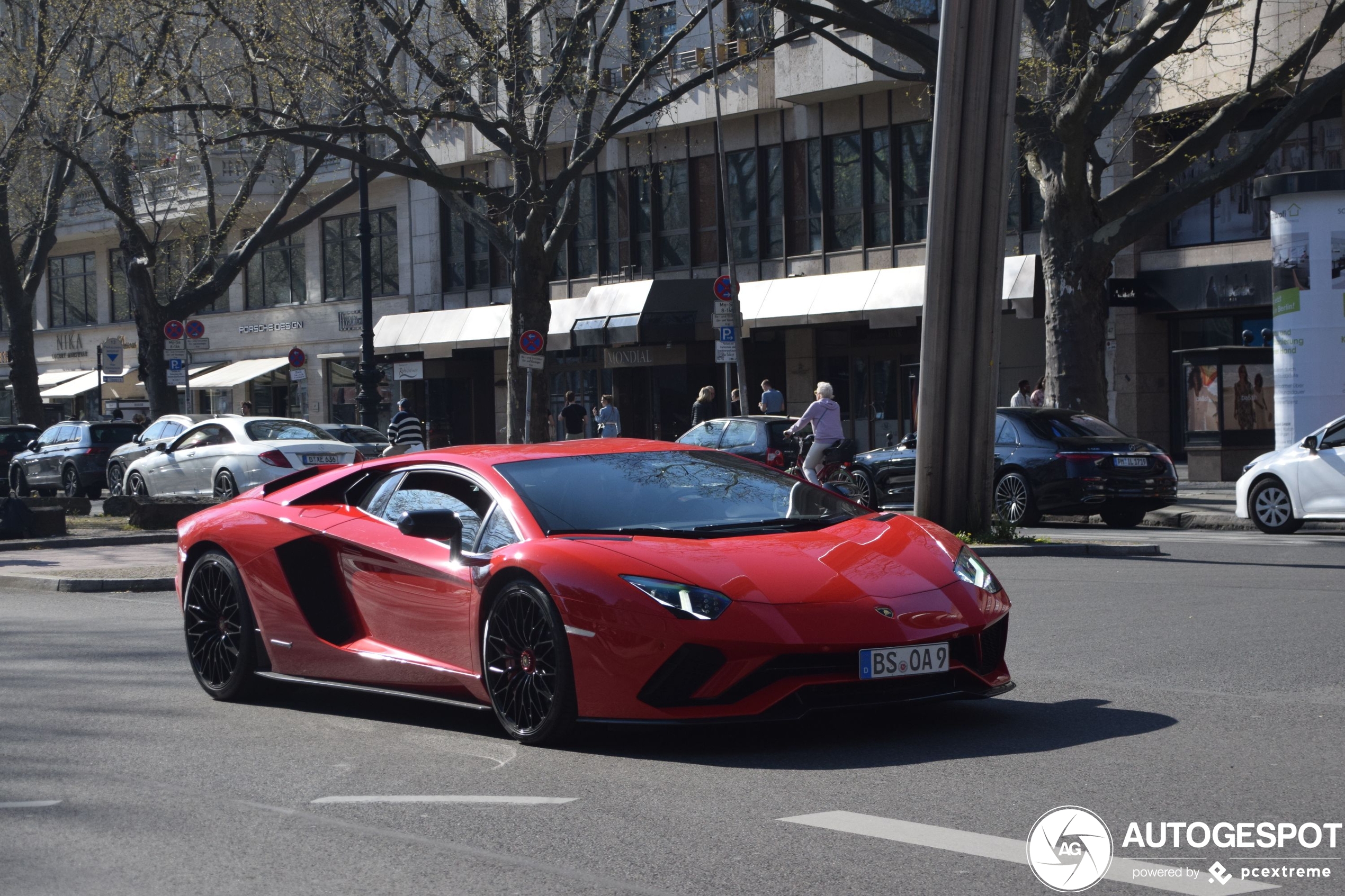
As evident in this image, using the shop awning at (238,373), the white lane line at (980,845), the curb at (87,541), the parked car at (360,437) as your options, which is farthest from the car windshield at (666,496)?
the shop awning at (238,373)

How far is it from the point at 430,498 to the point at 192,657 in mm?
1818

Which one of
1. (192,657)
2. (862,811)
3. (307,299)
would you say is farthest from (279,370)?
(862,811)

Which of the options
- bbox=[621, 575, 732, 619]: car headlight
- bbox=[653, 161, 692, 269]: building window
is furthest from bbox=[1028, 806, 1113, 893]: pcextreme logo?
bbox=[653, 161, 692, 269]: building window

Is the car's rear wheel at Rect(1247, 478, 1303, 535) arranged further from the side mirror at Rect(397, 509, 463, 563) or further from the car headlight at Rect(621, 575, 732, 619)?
the car headlight at Rect(621, 575, 732, 619)

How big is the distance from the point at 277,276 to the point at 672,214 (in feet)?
54.2

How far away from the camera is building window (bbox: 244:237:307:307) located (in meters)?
52.0

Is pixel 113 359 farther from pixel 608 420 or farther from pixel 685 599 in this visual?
pixel 685 599

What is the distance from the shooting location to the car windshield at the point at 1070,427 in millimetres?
20828

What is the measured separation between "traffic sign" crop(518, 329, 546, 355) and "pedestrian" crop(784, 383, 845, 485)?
7.06 m

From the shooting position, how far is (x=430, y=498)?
766 centimetres

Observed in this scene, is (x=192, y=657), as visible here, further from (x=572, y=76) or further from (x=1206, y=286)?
(x=1206, y=286)

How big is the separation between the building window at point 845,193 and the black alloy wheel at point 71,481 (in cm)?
1672

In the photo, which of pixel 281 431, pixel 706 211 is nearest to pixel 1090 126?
pixel 281 431

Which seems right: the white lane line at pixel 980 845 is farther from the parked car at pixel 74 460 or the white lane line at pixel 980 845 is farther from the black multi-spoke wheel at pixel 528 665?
the parked car at pixel 74 460
